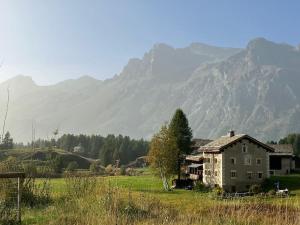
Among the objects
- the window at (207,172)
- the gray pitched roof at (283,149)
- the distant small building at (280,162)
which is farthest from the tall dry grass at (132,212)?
the gray pitched roof at (283,149)

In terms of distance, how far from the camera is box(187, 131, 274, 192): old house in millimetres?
67250

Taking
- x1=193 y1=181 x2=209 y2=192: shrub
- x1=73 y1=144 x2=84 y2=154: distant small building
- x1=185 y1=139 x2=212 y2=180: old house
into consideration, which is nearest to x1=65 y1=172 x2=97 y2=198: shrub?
x1=193 y1=181 x2=209 y2=192: shrub

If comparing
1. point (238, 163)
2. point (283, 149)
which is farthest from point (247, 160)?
point (283, 149)

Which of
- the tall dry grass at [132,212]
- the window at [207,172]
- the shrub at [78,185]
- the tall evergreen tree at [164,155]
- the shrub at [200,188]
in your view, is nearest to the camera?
the tall dry grass at [132,212]

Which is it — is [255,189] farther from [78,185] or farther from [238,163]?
[78,185]

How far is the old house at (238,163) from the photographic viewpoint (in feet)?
221

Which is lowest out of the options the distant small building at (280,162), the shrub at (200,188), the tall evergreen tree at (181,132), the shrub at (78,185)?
the shrub at (200,188)

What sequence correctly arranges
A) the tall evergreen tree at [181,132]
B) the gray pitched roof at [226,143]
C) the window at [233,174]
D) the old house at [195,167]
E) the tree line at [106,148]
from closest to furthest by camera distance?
the window at [233,174] < the gray pitched roof at [226,143] < the old house at [195,167] < the tall evergreen tree at [181,132] < the tree line at [106,148]

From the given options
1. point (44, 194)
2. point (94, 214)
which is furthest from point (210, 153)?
point (94, 214)

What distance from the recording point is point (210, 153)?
72438 mm

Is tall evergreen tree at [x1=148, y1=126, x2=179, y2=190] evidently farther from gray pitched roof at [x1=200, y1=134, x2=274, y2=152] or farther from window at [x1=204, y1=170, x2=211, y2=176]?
window at [x1=204, y1=170, x2=211, y2=176]

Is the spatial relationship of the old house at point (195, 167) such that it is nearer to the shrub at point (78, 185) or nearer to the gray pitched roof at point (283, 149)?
the gray pitched roof at point (283, 149)

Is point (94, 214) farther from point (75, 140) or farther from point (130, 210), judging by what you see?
point (75, 140)

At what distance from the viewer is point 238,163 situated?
6812 centimetres
